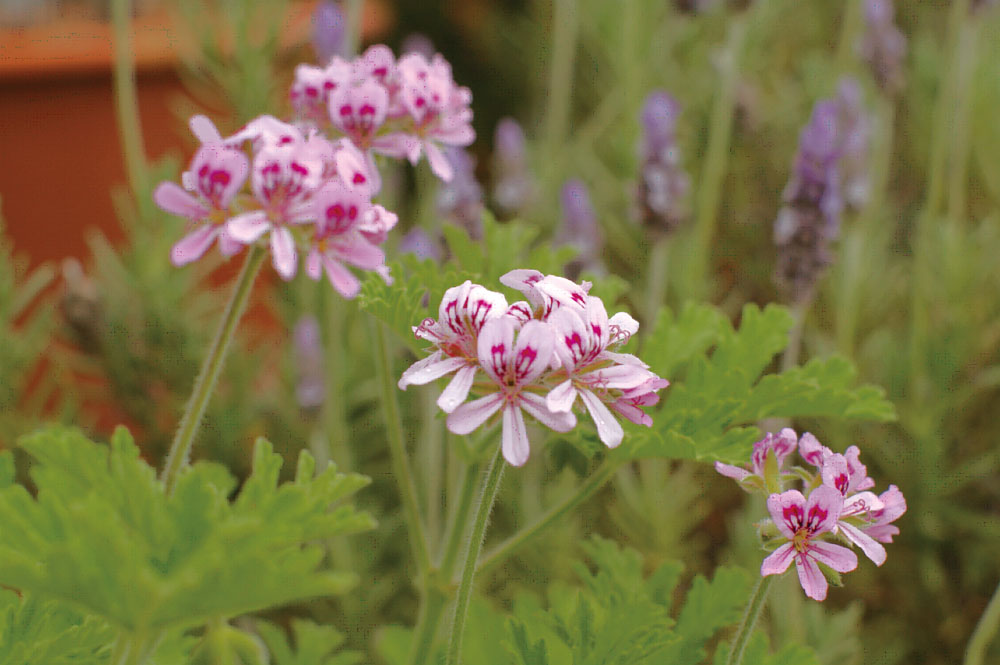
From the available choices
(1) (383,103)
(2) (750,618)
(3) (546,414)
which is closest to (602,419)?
(3) (546,414)

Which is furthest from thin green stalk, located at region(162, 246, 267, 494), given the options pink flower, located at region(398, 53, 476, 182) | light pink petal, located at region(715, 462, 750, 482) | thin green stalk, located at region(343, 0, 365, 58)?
thin green stalk, located at region(343, 0, 365, 58)

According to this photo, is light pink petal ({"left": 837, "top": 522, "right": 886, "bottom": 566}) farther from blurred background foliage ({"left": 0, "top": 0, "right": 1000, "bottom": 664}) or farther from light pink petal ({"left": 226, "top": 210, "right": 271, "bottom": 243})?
blurred background foliage ({"left": 0, "top": 0, "right": 1000, "bottom": 664})

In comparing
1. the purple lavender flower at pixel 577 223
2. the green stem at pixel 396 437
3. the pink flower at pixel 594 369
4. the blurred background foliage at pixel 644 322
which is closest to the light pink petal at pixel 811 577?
the pink flower at pixel 594 369

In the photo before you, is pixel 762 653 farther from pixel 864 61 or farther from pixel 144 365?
pixel 864 61

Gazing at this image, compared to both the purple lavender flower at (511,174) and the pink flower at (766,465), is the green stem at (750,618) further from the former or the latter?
the purple lavender flower at (511,174)

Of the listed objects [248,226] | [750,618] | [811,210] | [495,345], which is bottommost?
[750,618]

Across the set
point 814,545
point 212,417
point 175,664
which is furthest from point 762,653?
point 212,417

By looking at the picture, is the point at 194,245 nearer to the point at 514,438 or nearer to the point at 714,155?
the point at 514,438
